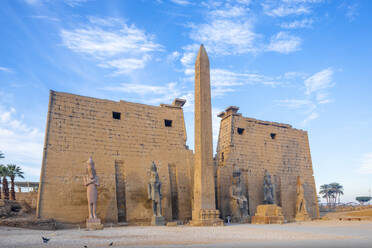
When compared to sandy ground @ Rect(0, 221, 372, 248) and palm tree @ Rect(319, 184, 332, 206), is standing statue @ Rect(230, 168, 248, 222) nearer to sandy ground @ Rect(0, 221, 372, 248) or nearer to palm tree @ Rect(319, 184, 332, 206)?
sandy ground @ Rect(0, 221, 372, 248)

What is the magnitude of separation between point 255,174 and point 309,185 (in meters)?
4.24

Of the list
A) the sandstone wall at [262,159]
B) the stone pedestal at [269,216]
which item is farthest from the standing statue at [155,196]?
the stone pedestal at [269,216]

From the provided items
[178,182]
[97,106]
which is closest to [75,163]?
[97,106]

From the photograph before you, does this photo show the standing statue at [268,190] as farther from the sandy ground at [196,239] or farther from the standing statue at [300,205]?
the sandy ground at [196,239]

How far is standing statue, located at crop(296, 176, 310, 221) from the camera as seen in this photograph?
1697cm

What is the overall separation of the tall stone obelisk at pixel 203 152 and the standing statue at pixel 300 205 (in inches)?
260

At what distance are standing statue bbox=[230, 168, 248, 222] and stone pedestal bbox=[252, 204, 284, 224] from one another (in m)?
0.80

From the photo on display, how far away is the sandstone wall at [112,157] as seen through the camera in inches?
491

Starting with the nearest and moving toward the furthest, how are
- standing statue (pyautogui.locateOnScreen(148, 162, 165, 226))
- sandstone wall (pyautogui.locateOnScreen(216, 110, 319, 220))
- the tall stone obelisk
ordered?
1. the tall stone obelisk
2. standing statue (pyautogui.locateOnScreen(148, 162, 165, 226))
3. sandstone wall (pyautogui.locateOnScreen(216, 110, 319, 220))

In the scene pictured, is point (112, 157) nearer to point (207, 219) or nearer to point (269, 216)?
point (207, 219)

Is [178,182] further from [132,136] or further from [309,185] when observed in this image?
[309,185]

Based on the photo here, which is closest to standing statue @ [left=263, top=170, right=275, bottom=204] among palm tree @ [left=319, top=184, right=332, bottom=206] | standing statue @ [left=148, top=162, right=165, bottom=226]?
standing statue @ [left=148, top=162, right=165, bottom=226]

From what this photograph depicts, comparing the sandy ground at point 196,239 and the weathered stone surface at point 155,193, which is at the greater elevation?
the weathered stone surface at point 155,193

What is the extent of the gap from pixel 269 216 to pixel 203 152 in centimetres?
413
